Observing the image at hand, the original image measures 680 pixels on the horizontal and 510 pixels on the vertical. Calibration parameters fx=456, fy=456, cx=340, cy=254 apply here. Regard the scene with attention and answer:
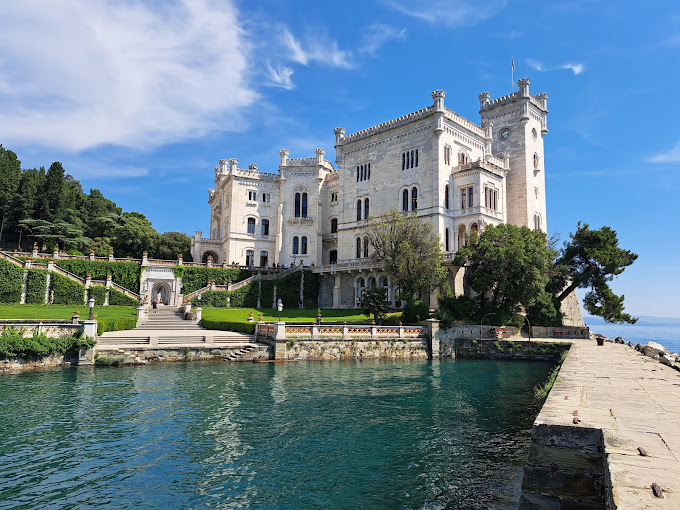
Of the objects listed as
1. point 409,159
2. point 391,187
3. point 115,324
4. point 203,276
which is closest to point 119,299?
point 203,276

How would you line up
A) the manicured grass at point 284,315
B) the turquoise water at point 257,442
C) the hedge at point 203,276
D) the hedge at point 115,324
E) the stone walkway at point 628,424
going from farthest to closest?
the hedge at point 203,276 → the manicured grass at point 284,315 → the hedge at point 115,324 → the turquoise water at point 257,442 → the stone walkway at point 628,424

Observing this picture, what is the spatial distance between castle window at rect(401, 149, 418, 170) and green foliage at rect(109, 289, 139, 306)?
1199 inches

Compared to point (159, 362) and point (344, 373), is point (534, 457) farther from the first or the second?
point (159, 362)

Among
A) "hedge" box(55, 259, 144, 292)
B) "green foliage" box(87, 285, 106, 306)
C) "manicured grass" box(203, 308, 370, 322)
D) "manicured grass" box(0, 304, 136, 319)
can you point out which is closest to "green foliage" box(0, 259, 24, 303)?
"manicured grass" box(0, 304, 136, 319)

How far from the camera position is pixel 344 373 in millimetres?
24812

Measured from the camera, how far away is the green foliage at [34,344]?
882 inches

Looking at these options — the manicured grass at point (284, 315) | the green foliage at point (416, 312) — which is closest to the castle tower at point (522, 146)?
the green foliage at point (416, 312)

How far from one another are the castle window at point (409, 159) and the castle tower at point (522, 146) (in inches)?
433

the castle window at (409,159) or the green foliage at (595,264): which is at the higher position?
the castle window at (409,159)

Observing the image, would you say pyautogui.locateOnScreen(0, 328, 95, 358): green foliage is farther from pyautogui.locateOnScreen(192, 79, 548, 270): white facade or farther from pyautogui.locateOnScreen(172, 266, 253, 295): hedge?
pyautogui.locateOnScreen(192, 79, 548, 270): white facade

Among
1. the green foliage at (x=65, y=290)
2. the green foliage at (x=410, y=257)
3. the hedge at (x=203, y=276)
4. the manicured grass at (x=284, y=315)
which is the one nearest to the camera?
the green foliage at (x=410, y=257)

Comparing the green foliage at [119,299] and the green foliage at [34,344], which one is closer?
the green foliage at [34,344]

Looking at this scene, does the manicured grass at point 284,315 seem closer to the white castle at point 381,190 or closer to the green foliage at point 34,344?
the white castle at point 381,190

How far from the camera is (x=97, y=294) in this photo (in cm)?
4256
